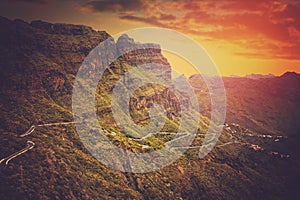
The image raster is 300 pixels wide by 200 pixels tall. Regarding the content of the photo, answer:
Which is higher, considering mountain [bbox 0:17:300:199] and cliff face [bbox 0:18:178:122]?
cliff face [bbox 0:18:178:122]

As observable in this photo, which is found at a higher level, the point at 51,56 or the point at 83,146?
the point at 51,56

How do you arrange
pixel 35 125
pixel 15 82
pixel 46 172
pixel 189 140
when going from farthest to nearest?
pixel 189 140
pixel 15 82
pixel 35 125
pixel 46 172

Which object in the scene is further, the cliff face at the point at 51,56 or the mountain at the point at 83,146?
the cliff face at the point at 51,56

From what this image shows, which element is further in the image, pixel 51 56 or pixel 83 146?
pixel 51 56

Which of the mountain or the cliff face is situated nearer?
the mountain

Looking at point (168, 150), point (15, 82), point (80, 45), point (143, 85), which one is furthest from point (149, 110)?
point (15, 82)

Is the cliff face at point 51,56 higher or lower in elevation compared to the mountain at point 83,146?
higher

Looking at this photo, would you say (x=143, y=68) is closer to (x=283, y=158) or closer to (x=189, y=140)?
(x=189, y=140)

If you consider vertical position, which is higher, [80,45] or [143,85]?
[80,45]
